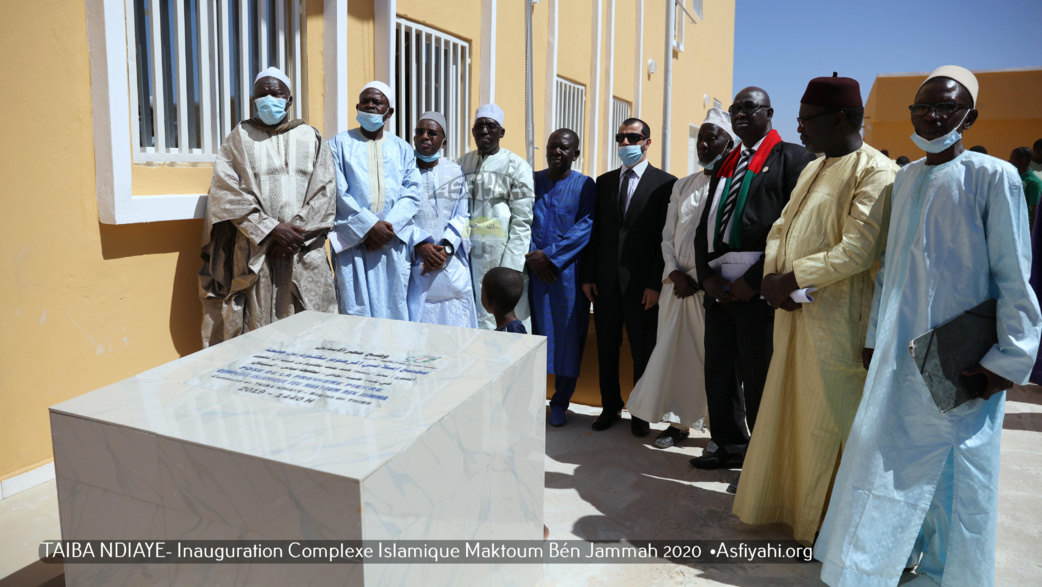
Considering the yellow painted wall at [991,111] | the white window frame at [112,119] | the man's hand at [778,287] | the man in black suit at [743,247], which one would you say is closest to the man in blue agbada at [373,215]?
the white window frame at [112,119]

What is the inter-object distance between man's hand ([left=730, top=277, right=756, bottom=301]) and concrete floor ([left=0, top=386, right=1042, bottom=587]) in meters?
1.01

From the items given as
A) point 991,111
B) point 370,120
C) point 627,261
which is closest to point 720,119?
point 627,261

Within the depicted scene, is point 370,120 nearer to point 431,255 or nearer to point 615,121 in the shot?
point 431,255

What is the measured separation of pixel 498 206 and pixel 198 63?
2000 millimetres

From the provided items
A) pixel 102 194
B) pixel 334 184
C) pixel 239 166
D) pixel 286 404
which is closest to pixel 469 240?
pixel 334 184

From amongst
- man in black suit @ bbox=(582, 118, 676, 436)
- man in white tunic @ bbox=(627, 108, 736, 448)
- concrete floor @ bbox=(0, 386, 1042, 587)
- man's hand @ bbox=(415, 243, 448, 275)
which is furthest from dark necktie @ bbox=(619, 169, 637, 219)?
concrete floor @ bbox=(0, 386, 1042, 587)

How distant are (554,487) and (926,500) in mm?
1727

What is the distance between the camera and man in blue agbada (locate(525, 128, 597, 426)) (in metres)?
4.61

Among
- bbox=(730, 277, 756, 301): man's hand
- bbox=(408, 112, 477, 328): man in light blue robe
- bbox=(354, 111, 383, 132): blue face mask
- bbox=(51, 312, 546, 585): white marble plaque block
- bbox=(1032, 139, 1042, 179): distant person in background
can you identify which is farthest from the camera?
bbox=(1032, 139, 1042, 179): distant person in background

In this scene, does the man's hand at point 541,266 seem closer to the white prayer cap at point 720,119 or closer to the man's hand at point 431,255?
the man's hand at point 431,255

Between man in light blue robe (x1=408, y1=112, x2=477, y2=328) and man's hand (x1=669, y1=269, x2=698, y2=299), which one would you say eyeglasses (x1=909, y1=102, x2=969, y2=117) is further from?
man in light blue robe (x1=408, y1=112, x2=477, y2=328)

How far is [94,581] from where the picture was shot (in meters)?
1.91

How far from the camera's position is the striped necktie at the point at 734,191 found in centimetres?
357

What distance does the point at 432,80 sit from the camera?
21.9ft
